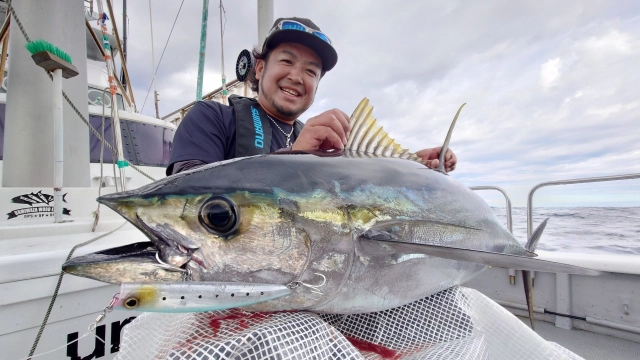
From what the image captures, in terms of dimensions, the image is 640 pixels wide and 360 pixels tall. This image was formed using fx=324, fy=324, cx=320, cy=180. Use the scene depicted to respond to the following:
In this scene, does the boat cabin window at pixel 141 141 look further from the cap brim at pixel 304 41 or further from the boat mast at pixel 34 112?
the cap brim at pixel 304 41

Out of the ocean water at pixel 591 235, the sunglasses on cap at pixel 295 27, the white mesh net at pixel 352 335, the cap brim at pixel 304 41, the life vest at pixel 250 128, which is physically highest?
the sunglasses on cap at pixel 295 27

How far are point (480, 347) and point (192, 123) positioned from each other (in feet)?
5.73

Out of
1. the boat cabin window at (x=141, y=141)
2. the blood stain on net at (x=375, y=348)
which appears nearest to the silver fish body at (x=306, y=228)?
the blood stain on net at (x=375, y=348)

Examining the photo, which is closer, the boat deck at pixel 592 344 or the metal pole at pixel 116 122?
the boat deck at pixel 592 344

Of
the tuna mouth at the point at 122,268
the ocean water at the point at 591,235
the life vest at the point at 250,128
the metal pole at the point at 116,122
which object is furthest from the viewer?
the ocean water at the point at 591,235

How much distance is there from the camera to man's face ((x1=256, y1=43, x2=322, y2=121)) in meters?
2.17

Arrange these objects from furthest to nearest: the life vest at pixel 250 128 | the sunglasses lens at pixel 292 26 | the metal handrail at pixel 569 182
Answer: the metal handrail at pixel 569 182, the sunglasses lens at pixel 292 26, the life vest at pixel 250 128

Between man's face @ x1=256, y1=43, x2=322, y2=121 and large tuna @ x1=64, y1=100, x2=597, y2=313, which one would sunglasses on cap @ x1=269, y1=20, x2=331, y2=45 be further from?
large tuna @ x1=64, y1=100, x2=597, y2=313

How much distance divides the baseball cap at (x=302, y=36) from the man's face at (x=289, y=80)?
1.5 inches

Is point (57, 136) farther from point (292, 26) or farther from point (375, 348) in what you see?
point (375, 348)

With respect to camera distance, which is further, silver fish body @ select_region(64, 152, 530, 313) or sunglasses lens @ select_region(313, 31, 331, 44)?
sunglasses lens @ select_region(313, 31, 331, 44)

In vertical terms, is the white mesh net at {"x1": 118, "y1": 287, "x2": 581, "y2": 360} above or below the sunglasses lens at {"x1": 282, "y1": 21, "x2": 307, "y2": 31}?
below

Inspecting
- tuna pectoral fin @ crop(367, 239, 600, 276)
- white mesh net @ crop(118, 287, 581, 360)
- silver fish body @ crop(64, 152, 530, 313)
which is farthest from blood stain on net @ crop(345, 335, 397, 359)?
tuna pectoral fin @ crop(367, 239, 600, 276)

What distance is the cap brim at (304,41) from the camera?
6.84 feet
